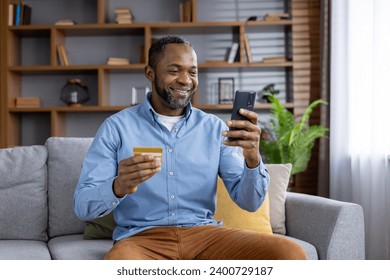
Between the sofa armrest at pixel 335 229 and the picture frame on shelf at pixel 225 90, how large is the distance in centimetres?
251

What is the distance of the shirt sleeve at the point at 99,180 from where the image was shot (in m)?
1.89

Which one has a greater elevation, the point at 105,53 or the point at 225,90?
the point at 105,53

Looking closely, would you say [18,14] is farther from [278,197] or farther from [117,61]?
[278,197]

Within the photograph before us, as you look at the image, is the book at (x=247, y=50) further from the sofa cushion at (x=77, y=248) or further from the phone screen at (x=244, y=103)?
the phone screen at (x=244, y=103)

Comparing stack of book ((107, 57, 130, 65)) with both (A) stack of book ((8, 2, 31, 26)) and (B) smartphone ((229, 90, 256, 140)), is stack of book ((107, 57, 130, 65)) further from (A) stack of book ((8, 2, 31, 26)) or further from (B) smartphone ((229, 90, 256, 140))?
(B) smartphone ((229, 90, 256, 140))

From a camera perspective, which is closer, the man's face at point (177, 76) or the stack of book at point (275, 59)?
the man's face at point (177, 76)

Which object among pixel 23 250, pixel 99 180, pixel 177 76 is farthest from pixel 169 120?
pixel 23 250

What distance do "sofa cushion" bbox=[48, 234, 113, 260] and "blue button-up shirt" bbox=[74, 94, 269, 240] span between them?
187 mm

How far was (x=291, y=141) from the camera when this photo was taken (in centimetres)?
449

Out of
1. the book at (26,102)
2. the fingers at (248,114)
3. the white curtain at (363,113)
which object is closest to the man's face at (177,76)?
the fingers at (248,114)

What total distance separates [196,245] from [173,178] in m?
0.26

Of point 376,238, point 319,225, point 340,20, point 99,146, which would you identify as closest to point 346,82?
point 340,20

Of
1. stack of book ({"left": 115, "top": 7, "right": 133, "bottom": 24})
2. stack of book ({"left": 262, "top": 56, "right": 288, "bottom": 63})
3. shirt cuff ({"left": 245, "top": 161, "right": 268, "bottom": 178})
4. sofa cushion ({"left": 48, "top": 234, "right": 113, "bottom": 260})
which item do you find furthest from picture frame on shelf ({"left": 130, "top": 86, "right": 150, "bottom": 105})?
shirt cuff ({"left": 245, "top": 161, "right": 268, "bottom": 178})
